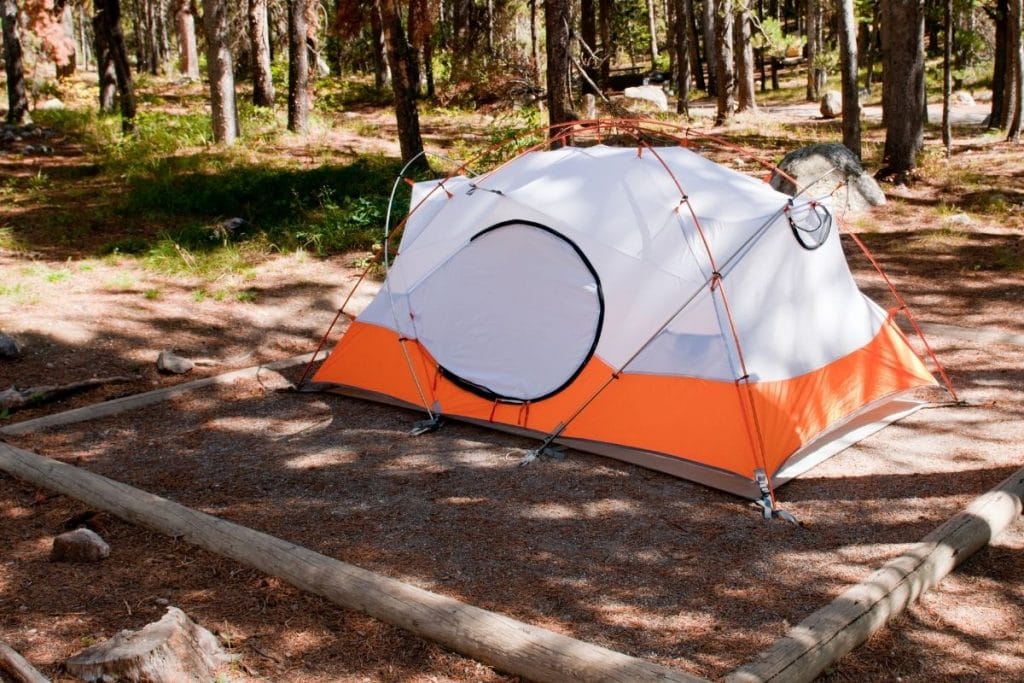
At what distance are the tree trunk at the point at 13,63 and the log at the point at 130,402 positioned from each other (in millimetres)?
13341

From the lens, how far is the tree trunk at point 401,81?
13508 mm

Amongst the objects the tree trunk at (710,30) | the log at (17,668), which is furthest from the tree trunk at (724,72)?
the log at (17,668)

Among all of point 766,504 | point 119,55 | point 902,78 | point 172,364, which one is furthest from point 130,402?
point 119,55

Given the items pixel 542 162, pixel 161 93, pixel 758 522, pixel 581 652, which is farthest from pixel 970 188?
pixel 161 93

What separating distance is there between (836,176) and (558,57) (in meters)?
3.95

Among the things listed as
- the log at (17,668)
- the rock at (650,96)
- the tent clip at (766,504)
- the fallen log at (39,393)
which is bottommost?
the tent clip at (766,504)

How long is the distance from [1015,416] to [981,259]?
438 centimetres

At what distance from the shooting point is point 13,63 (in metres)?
18.2

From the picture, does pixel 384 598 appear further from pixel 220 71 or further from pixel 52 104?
pixel 52 104

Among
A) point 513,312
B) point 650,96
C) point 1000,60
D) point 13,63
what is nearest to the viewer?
point 513,312

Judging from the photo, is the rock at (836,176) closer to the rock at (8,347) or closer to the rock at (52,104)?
the rock at (8,347)

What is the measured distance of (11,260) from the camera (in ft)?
35.9

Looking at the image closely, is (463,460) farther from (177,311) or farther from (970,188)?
(970,188)

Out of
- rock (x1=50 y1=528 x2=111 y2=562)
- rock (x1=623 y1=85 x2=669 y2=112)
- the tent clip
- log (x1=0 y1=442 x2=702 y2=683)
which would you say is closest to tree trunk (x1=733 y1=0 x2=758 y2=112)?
rock (x1=623 y1=85 x2=669 y2=112)
